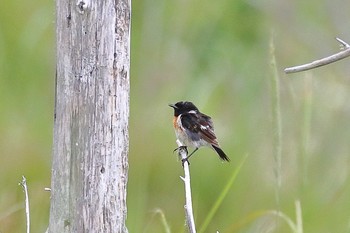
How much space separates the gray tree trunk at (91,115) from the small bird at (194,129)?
167 cm

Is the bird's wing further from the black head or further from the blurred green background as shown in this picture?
the blurred green background

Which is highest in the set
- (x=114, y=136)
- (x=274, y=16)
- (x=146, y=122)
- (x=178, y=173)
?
Answer: (x=274, y=16)

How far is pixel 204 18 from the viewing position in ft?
23.1

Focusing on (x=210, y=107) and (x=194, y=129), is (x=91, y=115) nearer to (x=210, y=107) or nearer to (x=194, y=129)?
(x=194, y=129)

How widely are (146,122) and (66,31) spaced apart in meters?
2.95

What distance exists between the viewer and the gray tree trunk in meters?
2.96

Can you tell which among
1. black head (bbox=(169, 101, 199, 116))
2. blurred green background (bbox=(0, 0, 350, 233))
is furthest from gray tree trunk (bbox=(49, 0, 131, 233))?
black head (bbox=(169, 101, 199, 116))

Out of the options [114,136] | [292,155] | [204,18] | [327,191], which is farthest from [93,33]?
[204,18]

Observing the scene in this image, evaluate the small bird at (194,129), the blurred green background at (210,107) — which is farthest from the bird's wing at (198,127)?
the blurred green background at (210,107)

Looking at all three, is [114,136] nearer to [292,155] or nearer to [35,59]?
[292,155]

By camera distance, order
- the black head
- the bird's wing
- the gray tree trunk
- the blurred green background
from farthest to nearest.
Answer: the blurred green background
the black head
the bird's wing
the gray tree trunk

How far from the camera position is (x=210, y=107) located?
628cm

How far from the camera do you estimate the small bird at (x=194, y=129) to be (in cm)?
477

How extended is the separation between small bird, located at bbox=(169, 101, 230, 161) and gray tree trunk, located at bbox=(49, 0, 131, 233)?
1673 mm
